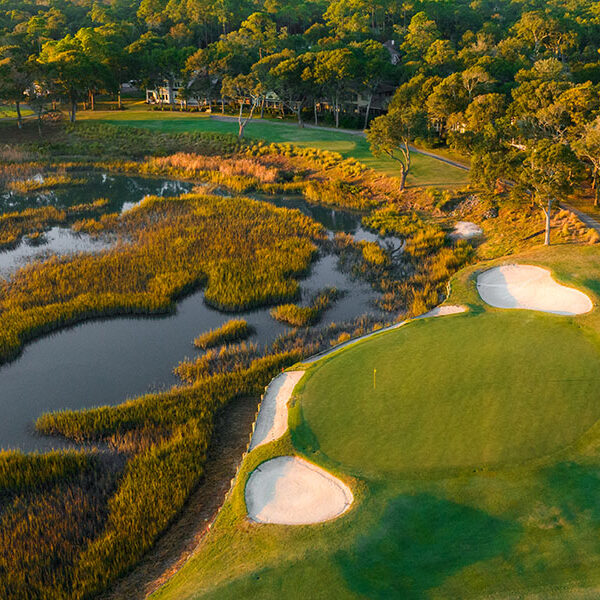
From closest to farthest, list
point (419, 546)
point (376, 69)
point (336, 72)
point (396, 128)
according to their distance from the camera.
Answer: point (419, 546) → point (396, 128) → point (336, 72) → point (376, 69)

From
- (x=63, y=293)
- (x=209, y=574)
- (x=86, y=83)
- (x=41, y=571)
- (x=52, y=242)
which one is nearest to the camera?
(x=209, y=574)

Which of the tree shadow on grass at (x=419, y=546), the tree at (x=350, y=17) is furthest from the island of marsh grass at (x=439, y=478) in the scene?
the tree at (x=350, y=17)

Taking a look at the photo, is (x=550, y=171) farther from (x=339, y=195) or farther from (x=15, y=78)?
(x=15, y=78)

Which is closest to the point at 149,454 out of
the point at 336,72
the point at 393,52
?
the point at 336,72

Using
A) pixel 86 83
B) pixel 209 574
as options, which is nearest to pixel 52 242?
Result: pixel 209 574

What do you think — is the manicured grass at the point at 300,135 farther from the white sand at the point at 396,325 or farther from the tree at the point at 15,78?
the white sand at the point at 396,325

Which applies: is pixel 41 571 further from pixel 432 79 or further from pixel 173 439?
pixel 432 79

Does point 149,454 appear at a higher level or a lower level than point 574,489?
lower
